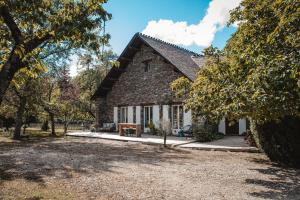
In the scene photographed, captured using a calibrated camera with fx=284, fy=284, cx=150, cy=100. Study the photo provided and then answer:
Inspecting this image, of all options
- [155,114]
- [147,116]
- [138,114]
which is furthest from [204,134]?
[138,114]

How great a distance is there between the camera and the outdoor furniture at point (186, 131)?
18594 millimetres

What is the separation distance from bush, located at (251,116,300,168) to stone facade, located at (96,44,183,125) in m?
11.0

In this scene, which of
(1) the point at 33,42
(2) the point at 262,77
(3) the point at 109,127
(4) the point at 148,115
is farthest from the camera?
(3) the point at 109,127

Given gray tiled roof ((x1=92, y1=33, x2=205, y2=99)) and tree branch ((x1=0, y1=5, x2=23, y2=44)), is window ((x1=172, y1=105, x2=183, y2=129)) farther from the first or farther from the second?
tree branch ((x1=0, y1=5, x2=23, y2=44))

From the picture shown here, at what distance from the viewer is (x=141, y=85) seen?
23.0 meters

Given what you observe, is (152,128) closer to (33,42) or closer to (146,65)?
(146,65)

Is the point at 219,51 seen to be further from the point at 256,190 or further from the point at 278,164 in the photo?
the point at 256,190

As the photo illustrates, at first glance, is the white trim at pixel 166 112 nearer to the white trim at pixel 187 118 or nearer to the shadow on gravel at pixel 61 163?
the white trim at pixel 187 118

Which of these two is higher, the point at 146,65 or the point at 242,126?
the point at 146,65

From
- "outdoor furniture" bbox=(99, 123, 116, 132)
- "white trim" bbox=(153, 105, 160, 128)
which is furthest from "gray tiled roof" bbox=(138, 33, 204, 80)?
"outdoor furniture" bbox=(99, 123, 116, 132)

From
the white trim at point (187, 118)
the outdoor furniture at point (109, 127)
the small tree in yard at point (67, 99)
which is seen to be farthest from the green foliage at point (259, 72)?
the small tree in yard at point (67, 99)

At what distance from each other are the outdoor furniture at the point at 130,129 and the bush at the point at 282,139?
1087 cm

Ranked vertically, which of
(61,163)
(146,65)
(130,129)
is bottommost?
(61,163)

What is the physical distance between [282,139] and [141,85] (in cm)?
1495
